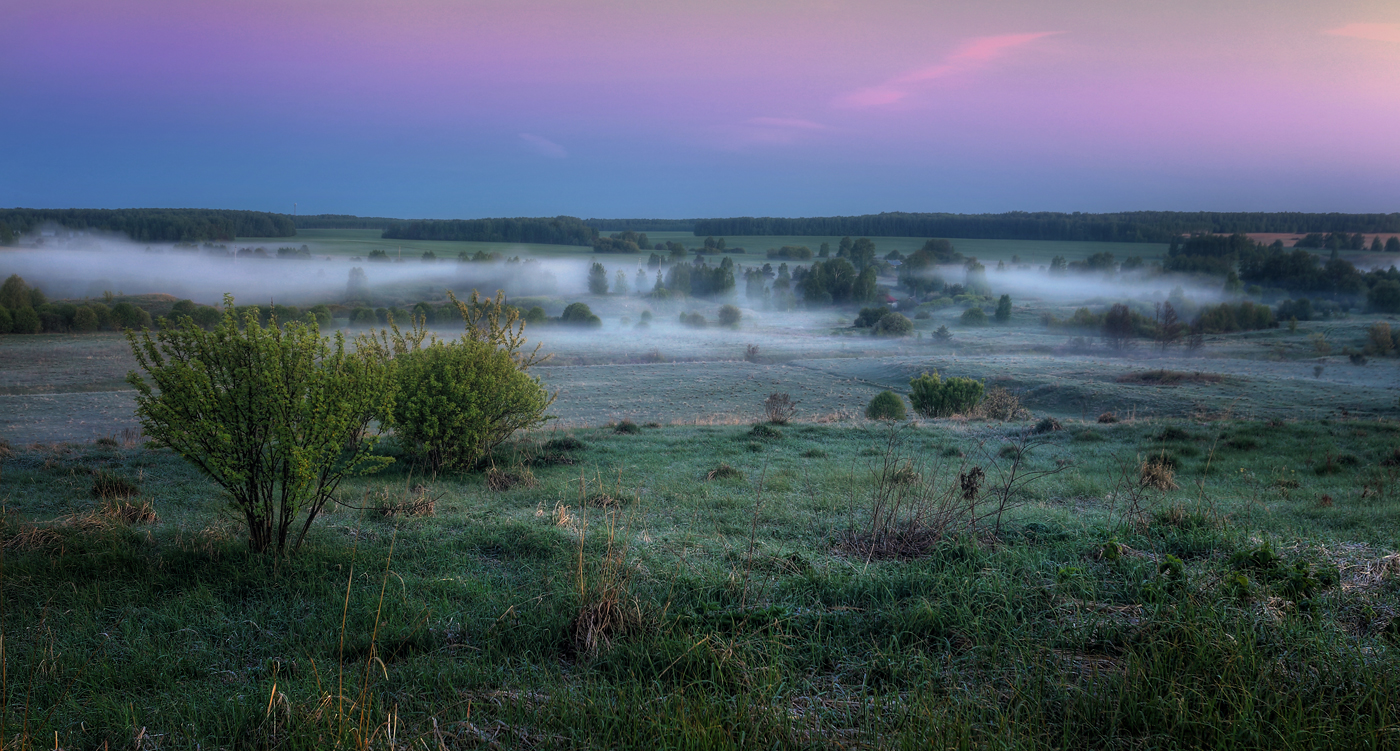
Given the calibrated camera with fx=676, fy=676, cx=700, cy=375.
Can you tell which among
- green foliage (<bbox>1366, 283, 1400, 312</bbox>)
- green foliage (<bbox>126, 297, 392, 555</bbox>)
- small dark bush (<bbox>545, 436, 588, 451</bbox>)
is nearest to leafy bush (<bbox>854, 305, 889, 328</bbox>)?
green foliage (<bbox>1366, 283, 1400, 312</bbox>)

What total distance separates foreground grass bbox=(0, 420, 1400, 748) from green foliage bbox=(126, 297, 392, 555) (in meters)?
0.60

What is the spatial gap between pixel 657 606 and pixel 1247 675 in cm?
288

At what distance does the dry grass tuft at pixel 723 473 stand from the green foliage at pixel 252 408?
18.4 ft

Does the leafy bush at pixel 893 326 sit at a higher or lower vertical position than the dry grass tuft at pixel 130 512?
lower

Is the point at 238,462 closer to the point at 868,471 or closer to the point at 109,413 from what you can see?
the point at 868,471

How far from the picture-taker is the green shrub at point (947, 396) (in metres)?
26.5

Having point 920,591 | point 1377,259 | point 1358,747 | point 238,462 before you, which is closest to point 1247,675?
point 1358,747

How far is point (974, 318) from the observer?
88125 millimetres

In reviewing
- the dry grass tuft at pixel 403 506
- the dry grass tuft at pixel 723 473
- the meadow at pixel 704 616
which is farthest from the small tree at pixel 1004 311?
the dry grass tuft at pixel 403 506

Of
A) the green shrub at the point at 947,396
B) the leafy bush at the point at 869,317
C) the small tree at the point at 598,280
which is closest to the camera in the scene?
the green shrub at the point at 947,396

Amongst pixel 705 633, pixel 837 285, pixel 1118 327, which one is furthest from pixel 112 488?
pixel 837 285

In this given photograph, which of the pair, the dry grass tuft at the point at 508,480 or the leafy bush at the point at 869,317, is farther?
the leafy bush at the point at 869,317

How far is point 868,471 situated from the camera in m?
10.9

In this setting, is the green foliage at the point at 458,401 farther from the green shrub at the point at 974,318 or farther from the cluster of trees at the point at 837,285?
the cluster of trees at the point at 837,285
